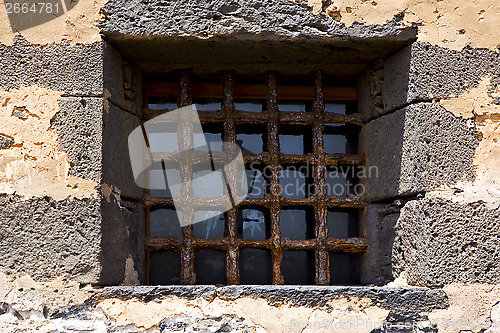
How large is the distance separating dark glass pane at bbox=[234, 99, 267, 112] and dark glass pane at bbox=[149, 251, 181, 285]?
0.68m

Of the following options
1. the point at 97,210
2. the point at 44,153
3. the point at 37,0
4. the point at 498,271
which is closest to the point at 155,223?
the point at 97,210

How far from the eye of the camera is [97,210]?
176 centimetres

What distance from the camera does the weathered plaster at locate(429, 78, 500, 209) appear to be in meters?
1.79

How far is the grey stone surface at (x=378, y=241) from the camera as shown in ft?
6.37

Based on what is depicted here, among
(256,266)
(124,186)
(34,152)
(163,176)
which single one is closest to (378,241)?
(256,266)

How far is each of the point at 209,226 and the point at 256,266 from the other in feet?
0.85

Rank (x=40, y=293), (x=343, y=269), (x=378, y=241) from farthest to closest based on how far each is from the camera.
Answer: (x=343, y=269) < (x=378, y=241) < (x=40, y=293)

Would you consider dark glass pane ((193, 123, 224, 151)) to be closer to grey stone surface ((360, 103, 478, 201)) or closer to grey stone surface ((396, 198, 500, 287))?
grey stone surface ((360, 103, 478, 201))

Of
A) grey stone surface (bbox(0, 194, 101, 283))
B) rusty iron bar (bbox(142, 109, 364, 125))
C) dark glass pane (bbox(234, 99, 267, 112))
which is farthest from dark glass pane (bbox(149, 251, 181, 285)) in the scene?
dark glass pane (bbox(234, 99, 267, 112))

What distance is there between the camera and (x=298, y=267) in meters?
2.09

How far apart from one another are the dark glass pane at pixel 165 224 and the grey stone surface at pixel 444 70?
41.0 inches

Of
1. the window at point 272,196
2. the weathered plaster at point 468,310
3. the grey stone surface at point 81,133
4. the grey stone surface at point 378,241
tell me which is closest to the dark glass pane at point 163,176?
the window at point 272,196

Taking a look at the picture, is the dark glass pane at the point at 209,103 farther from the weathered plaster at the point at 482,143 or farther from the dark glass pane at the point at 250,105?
the weathered plaster at the point at 482,143

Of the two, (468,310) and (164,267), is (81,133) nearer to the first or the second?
(164,267)
